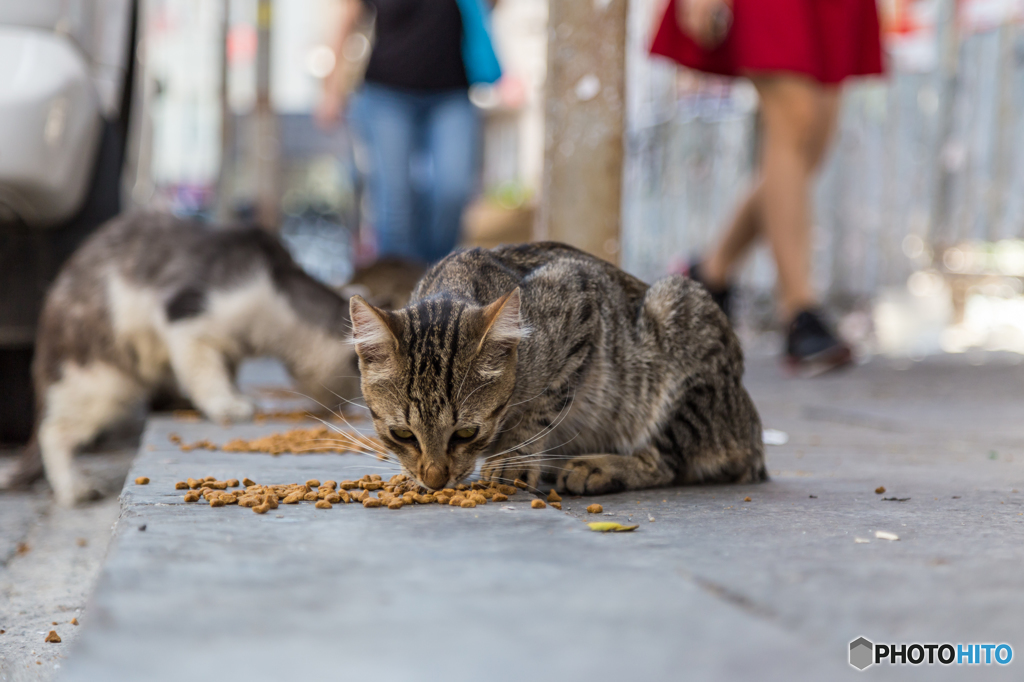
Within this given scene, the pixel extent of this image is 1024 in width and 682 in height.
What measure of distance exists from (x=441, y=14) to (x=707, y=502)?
158 inches

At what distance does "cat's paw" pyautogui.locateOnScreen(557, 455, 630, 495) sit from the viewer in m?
2.21

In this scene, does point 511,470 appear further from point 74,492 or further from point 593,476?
point 74,492

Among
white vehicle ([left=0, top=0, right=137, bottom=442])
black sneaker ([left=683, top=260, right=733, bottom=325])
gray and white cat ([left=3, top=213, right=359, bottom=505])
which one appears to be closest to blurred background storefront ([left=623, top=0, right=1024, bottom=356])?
black sneaker ([left=683, top=260, right=733, bottom=325])

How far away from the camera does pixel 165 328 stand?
350 centimetres

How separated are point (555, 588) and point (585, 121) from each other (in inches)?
107

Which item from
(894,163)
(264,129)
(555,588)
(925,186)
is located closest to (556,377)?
(555,588)

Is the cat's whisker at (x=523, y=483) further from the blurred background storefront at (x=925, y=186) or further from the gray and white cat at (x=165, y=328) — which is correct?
the blurred background storefront at (x=925, y=186)

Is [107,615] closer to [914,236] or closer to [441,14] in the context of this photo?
[441,14]

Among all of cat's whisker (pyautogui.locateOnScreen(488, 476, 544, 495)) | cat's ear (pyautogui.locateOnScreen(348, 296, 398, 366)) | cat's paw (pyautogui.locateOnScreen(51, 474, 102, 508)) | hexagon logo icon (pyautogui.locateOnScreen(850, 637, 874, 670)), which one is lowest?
cat's paw (pyautogui.locateOnScreen(51, 474, 102, 508))

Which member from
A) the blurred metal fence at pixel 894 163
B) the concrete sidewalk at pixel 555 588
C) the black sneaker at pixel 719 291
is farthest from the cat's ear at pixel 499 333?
the blurred metal fence at pixel 894 163

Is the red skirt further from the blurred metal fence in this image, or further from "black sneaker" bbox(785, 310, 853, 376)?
the blurred metal fence

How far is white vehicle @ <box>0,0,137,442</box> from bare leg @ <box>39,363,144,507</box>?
1.81 ft

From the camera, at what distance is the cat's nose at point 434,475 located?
206 centimetres

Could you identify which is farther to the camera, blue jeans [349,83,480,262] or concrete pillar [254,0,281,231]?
concrete pillar [254,0,281,231]
